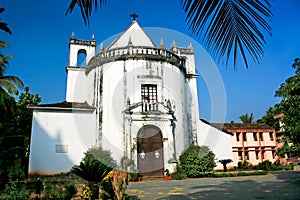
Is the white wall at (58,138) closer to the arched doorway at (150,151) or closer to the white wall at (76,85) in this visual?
the white wall at (76,85)

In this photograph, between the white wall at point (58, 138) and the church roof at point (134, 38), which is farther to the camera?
the church roof at point (134, 38)

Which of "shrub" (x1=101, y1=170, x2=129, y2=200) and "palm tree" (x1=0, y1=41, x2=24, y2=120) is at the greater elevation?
"palm tree" (x1=0, y1=41, x2=24, y2=120)

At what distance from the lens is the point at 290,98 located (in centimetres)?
1073

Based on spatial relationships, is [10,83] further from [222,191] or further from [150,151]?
[222,191]

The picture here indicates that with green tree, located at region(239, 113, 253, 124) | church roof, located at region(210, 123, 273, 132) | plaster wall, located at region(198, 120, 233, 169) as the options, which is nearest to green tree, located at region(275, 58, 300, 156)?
plaster wall, located at region(198, 120, 233, 169)

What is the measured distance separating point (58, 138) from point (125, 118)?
537 centimetres

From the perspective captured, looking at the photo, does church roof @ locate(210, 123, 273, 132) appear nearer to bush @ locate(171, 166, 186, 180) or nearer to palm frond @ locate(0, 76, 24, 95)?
bush @ locate(171, 166, 186, 180)

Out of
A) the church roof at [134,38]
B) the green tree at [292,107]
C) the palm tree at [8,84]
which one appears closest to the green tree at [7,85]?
the palm tree at [8,84]

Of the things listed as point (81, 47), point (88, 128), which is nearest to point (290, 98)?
point (88, 128)

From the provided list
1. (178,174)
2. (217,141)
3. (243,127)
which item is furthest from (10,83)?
(243,127)

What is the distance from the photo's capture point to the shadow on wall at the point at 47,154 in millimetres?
18062

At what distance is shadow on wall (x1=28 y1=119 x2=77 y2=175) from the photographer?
1806 centimetres

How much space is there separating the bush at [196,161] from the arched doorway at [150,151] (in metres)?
1.69

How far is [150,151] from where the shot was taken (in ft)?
61.3
